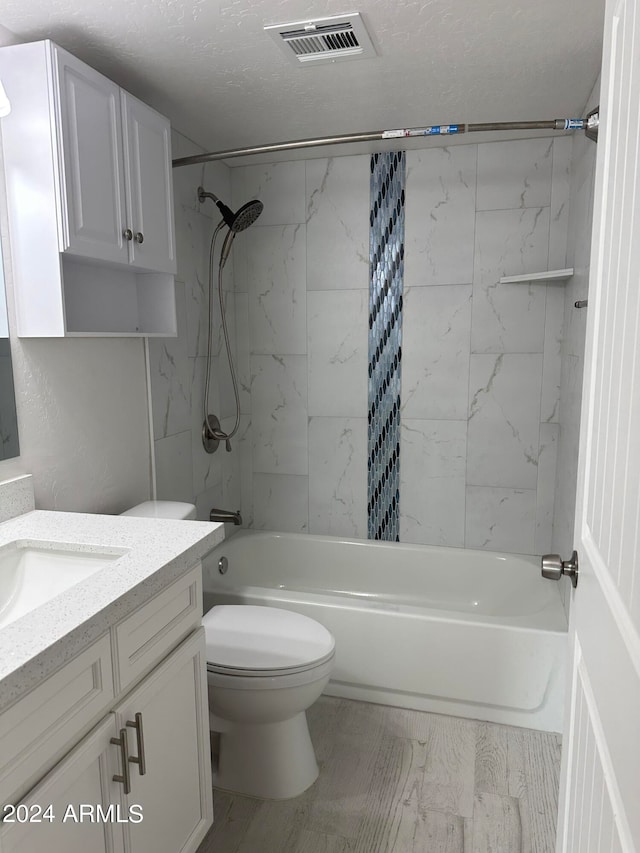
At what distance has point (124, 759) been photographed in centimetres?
113

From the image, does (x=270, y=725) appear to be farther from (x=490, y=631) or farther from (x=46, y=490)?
(x=46, y=490)

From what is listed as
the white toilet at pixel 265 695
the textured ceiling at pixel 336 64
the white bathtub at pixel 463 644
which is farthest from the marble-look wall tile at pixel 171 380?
the textured ceiling at pixel 336 64

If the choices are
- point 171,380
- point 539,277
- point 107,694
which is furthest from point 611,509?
point 171,380

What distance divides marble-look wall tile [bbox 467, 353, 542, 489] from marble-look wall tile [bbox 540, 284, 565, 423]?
0.03 meters

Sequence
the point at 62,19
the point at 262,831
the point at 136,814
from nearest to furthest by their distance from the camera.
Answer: the point at 136,814 → the point at 62,19 → the point at 262,831

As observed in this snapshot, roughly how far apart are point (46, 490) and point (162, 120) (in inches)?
49.5

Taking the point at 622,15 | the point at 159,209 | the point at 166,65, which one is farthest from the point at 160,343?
the point at 622,15

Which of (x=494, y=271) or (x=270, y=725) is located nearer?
(x=270, y=725)

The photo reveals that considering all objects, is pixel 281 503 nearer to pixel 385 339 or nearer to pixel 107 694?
pixel 385 339

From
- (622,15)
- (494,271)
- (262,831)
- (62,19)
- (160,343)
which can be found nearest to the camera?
(622,15)

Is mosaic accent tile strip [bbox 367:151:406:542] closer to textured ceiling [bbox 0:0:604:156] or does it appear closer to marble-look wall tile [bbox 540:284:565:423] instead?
textured ceiling [bbox 0:0:604:156]

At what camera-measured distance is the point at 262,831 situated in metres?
1.72

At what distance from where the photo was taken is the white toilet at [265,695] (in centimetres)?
173

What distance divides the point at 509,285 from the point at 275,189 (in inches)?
48.0
